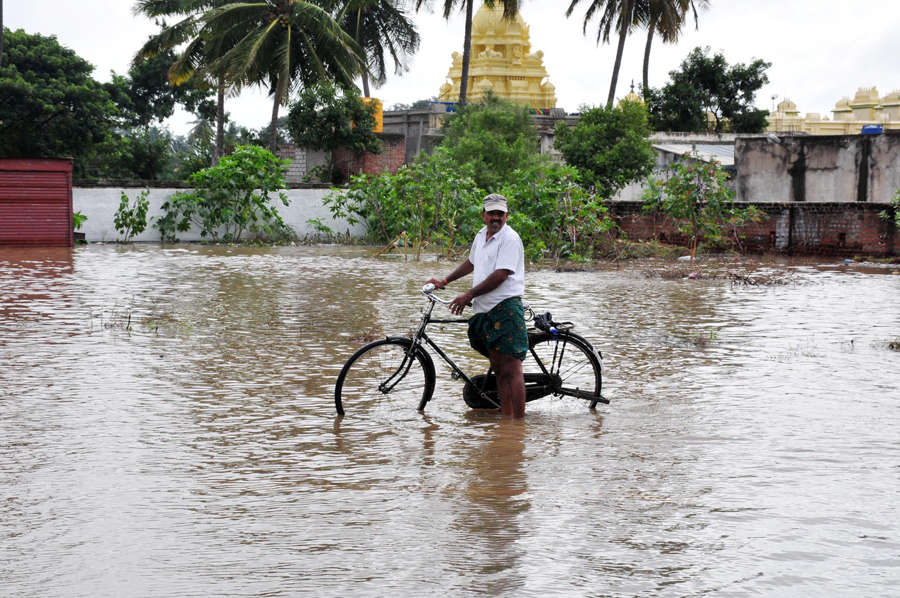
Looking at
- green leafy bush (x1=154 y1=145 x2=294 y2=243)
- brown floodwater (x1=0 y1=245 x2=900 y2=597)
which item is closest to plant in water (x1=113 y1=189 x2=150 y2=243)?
green leafy bush (x1=154 y1=145 x2=294 y2=243)

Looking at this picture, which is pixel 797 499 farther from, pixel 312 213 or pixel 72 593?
pixel 312 213

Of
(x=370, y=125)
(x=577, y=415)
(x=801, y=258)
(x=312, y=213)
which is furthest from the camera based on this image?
(x=370, y=125)

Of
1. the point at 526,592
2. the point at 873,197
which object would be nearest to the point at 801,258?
the point at 873,197

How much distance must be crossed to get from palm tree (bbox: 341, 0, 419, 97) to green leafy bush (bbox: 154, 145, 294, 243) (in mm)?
14258

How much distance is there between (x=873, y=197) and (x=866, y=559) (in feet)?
93.0

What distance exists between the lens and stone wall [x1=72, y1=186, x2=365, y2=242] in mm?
27375

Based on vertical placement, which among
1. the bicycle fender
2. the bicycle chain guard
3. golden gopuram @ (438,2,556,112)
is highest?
golden gopuram @ (438,2,556,112)

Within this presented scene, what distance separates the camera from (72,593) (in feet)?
12.2

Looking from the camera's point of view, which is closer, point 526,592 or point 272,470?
point 526,592

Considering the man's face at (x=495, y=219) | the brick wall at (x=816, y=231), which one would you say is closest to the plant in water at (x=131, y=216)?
the brick wall at (x=816, y=231)

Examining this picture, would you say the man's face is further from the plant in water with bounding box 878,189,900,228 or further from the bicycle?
the plant in water with bounding box 878,189,900,228

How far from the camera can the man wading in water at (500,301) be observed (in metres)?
6.57

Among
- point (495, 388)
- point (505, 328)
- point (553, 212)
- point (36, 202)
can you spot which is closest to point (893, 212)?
point (553, 212)

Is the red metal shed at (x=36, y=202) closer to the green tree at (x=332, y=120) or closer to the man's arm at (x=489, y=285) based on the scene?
the green tree at (x=332, y=120)
